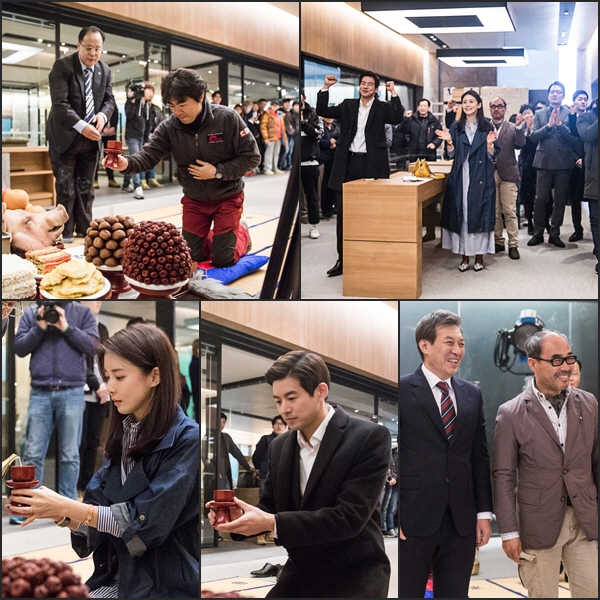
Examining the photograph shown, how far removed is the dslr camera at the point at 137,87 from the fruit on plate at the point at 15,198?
724mm

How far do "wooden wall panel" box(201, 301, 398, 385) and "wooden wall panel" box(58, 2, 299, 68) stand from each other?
48.5 inches

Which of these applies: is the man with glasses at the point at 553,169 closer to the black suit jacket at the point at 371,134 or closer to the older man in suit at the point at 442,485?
the black suit jacket at the point at 371,134

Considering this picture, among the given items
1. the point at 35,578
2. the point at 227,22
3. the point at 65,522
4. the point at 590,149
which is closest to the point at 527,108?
the point at 590,149

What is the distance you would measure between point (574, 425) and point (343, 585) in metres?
1.24

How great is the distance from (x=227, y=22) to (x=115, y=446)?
208cm

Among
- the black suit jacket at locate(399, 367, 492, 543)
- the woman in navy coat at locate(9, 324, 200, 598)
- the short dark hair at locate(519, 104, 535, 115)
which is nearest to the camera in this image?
the woman in navy coat at locate(9, 324, 200, 598)

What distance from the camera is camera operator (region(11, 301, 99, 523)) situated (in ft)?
12.2

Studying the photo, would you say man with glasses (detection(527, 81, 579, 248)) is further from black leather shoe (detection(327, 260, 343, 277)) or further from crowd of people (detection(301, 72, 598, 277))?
black leather shoe (detection(327, 260, 343, 277))

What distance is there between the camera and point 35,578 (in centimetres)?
365

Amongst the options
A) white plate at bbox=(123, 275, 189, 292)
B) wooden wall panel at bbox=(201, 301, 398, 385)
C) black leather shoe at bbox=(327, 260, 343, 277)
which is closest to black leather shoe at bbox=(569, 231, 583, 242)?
black leather shoe at bbox=(327, 260, 343, 277)

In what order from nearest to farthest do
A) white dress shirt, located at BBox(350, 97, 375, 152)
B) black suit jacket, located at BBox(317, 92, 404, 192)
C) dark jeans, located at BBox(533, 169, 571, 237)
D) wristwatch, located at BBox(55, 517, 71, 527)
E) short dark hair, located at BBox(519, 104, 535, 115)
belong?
1. wristwatch, located at BBox(55, 517, 71, 527)
2. short dark hair, located at BBox(519, 104, 535, 115)
3. black suit jacket, located at BBox(317, 92, 404, 192)
4. white dress shirt, located at BBox(350, 97, 375, 152)
5. dark jeans, located at BBox(533, 169, 571, 237)

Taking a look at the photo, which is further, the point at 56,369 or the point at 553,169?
the point at 553,169

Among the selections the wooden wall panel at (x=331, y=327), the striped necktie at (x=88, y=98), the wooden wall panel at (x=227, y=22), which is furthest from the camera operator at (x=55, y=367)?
the wooden wall panel at (x=227, y=22)

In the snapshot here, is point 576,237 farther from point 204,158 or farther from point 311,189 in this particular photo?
point 204,158
